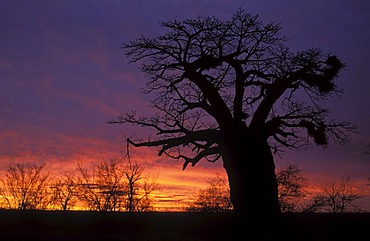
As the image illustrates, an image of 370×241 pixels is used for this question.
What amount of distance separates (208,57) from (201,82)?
0.96 meters

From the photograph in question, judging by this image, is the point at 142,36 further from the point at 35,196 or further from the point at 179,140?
the point at 35,196

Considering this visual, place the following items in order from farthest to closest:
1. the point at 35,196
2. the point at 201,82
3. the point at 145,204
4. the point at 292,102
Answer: the point at 145,204 < the point at 35,196 < the point at 292,102 < the point at 201,82

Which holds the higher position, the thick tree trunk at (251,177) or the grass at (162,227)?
the thick tree trunk at (251,177)

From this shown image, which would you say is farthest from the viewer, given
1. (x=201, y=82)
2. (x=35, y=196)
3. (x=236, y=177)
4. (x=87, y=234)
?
(x=35, y=196)

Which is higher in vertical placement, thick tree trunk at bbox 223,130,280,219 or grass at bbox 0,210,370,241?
thick tree trunk at bbox 223,130,280,219

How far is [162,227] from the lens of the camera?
1491 cm

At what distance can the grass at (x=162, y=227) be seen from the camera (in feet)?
42.7

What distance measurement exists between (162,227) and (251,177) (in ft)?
11.2

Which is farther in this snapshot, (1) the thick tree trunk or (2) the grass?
(1) the thick tree trunk

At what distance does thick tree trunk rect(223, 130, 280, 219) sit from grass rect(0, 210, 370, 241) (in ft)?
1.45

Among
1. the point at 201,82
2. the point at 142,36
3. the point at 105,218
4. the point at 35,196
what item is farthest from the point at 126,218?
the point at 35,196

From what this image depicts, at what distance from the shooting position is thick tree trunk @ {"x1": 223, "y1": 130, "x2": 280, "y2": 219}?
13844 mm

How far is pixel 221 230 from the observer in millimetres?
14016

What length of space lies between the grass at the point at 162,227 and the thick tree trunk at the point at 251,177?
1.45 ft
